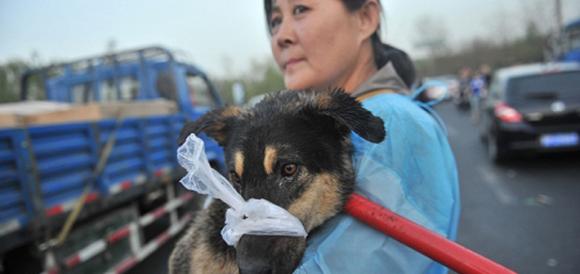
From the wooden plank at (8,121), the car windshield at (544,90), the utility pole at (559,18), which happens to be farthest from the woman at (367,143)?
the utility pole at (559,18)

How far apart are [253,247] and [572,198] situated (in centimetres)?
733

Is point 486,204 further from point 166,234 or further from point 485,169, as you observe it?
point 166,234

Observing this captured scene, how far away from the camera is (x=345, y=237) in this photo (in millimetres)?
1408

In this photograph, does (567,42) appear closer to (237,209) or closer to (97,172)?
(97,172)

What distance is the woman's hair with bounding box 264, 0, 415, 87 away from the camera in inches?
84.9

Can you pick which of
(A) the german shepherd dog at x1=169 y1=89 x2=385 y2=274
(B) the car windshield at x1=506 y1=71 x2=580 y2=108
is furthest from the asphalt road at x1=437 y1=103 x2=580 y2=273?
(A) the german shepherd dog at x1=169 y1=89 x2=385 y2=274

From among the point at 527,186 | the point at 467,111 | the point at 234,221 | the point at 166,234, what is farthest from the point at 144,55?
the point at 467,111

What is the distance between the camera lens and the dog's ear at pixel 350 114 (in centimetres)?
139

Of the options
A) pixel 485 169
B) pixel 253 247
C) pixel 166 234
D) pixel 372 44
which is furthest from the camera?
pixel 485 169

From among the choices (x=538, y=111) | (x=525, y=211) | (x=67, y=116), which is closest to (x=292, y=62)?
(x=67, y=116)

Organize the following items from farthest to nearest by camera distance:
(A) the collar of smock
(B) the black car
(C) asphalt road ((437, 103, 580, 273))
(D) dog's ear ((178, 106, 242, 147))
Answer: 1. (B) the black car
2. (C) asphalt road ((437, 103, 580, 273))
3. (A) the collar of smock
4. (D) dog's ear ((178, 106, 242, 147))

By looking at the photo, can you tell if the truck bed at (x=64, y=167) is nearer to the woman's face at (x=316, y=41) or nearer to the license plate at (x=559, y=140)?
the woman's face at (x=316, y=41)

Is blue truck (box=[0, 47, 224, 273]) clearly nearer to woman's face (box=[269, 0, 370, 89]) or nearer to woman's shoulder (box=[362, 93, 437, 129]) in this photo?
woman's face (box=[269, 0, 370, 89])

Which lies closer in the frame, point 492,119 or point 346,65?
point 346,65
